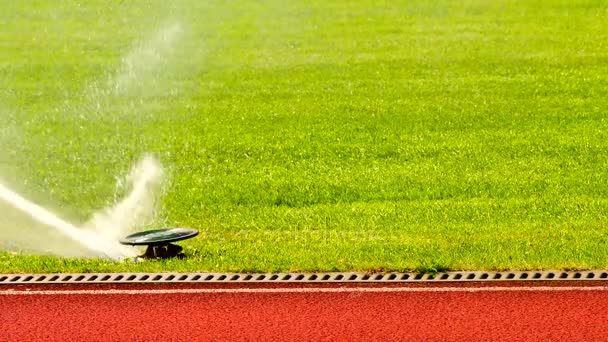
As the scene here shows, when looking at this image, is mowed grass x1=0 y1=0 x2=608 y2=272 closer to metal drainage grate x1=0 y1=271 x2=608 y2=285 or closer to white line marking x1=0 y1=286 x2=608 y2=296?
metal drainage grate x1=0 y1=271 x2=608 y2=285

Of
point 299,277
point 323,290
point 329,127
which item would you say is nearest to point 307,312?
point 323,290

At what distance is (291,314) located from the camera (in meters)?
6.83

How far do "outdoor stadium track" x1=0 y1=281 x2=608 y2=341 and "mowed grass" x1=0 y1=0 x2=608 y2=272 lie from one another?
0.44 m

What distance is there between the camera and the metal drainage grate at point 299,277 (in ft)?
24.1

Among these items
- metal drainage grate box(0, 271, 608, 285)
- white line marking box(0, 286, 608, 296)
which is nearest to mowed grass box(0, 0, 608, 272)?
metal drainage grate box(0, 271, 608, 285)

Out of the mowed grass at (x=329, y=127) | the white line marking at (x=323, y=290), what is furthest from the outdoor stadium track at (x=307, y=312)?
the mowed grass at (x=329, y=127)

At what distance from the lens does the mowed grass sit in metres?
8.40

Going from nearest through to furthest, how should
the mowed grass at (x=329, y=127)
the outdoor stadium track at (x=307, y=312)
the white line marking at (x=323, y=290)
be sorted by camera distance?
the outdoor stadium track at (x=307, y=312), the white line marking at (x=323, y=290), the mowed grass at (x=329, y=127)

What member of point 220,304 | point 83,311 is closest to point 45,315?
point 83,311

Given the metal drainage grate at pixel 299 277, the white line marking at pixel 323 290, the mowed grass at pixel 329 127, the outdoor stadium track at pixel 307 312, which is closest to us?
the outdoor stadium track at pixel 307 312

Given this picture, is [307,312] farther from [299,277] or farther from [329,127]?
[329,127]

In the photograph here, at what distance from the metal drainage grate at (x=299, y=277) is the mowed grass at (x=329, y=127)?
0.42ft

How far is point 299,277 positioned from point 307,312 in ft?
2.23

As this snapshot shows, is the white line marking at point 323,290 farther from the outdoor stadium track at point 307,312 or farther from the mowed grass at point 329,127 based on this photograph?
the mowed grass at point 329,127
